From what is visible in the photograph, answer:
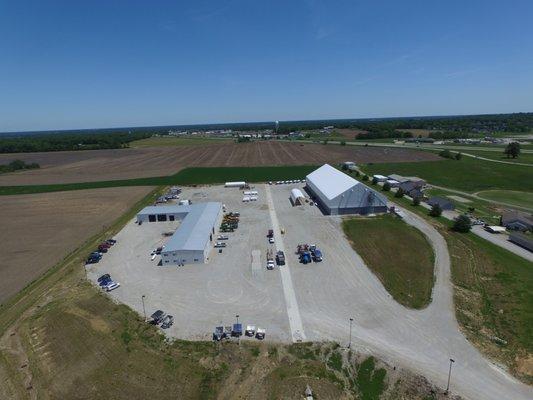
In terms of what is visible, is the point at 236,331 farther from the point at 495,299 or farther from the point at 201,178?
the point at 201,178

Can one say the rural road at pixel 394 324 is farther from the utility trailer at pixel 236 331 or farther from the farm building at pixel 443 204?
the farm building at pixel 443 204

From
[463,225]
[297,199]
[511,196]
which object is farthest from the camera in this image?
[511,196]

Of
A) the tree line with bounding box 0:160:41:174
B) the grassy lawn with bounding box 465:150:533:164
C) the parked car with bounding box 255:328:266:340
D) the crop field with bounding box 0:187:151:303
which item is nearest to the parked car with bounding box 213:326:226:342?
the parked car with bounding box 255:328:266:340

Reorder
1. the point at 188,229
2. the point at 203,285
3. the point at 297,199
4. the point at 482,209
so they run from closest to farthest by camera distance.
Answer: the point at 203,285, the point at 188,229, the point at 482,209, the point at 297,199

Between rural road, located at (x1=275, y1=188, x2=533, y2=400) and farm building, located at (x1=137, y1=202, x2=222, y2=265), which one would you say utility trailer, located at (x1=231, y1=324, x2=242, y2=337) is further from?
farm building, located at (x1=137, y1=202, x2=222, y2=265)

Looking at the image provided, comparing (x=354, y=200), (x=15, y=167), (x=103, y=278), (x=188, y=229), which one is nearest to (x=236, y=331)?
(x=103, y=278)

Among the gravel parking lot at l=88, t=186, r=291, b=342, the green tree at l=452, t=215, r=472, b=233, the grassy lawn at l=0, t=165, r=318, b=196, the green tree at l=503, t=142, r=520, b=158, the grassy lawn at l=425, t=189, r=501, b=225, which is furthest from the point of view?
the green tree at l=503, t=142, r=520, b=158
